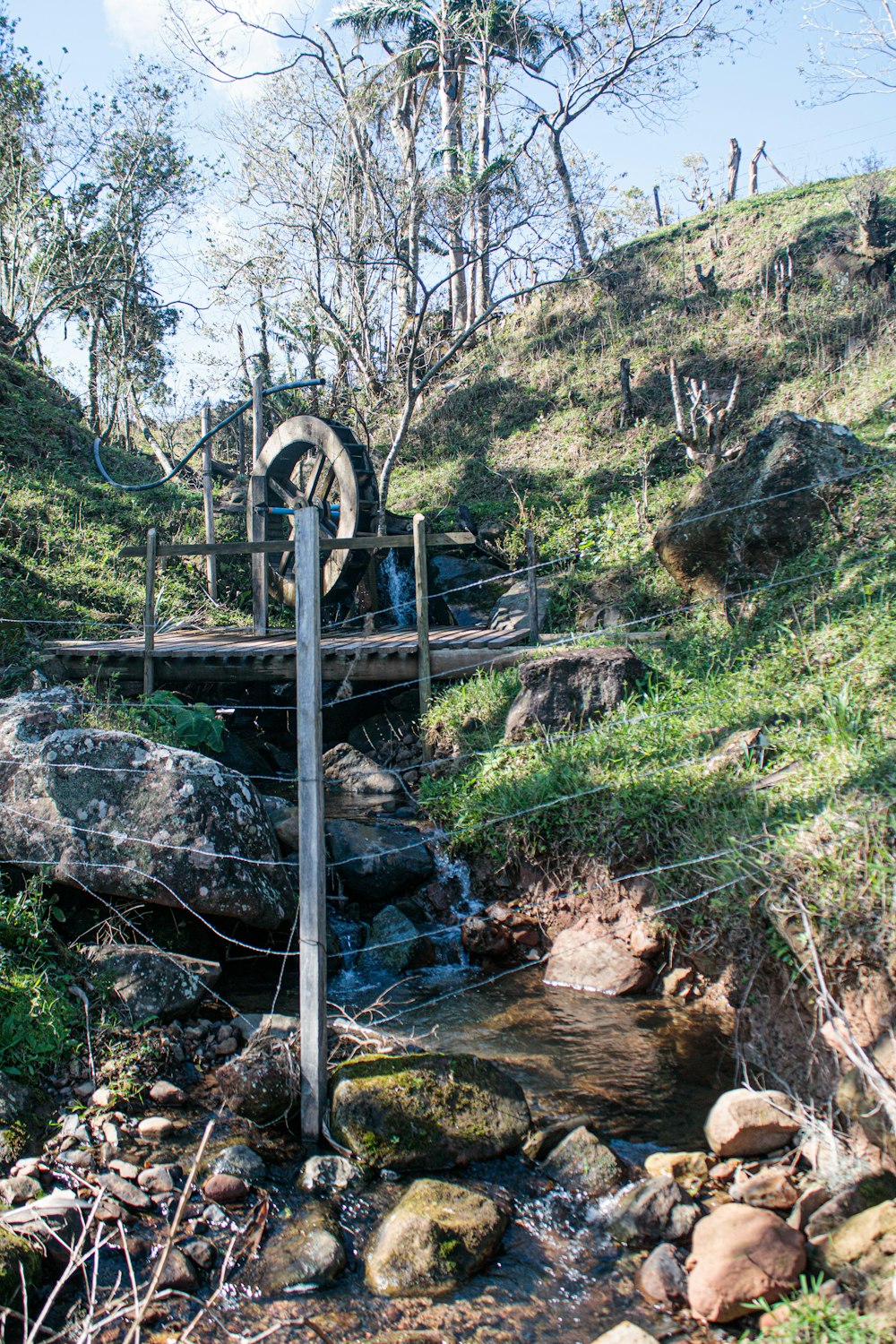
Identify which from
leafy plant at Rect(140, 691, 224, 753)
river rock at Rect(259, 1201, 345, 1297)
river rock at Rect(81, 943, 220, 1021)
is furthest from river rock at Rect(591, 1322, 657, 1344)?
leafy plant at Rect(140, 691, 224, 753)

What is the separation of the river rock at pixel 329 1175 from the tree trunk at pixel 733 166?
910 inches

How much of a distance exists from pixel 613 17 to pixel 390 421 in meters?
7.04

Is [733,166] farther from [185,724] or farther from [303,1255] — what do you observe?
[303,1255]

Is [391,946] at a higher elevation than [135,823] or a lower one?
lower

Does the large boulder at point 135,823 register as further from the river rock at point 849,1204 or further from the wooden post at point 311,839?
the river rock at point 849,1204

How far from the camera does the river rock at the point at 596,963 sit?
4.68 m

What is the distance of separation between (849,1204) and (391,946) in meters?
2.94

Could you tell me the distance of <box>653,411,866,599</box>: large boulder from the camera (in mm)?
7160

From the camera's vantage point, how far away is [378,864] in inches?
236

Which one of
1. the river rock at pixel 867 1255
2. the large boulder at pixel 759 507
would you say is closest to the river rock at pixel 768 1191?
the river rock at pixel 867 1255

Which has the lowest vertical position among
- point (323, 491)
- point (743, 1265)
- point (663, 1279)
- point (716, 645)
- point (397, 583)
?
point (663, 1279)

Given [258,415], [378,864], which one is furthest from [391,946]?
[258,415]

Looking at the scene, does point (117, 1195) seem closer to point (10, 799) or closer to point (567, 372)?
point (10, 799)

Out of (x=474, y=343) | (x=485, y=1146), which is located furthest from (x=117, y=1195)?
(x=474, y=343)
